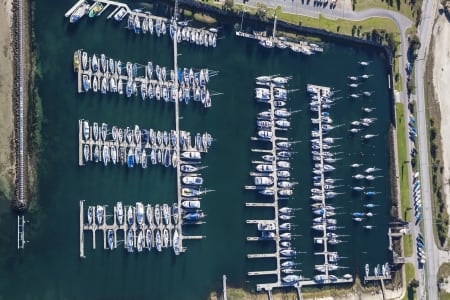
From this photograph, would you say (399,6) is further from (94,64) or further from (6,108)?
(6,108)

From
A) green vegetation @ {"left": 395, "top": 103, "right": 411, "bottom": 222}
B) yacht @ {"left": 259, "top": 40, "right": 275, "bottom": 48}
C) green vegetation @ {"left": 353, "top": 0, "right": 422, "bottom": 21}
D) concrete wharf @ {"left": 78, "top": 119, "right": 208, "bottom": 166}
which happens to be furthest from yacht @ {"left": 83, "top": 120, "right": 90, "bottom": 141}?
green vegetation @ {"left": 395, "top": 103, "right": 411, "bottom": 222}

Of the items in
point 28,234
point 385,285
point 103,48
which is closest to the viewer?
point 28,234

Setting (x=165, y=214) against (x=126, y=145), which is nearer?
(x=126, y=145)

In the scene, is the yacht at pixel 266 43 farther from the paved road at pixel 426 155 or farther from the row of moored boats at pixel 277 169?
the paved road at pixel 426 155

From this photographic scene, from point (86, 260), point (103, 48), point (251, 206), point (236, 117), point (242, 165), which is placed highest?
point (103, 48)

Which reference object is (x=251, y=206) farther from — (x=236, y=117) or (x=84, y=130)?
(x=84, y=130)

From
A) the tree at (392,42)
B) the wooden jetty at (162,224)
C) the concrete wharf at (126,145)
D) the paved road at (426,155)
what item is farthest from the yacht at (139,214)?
the tree at (392,42)

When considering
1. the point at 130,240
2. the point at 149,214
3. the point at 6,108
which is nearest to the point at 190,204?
the point at 149,214

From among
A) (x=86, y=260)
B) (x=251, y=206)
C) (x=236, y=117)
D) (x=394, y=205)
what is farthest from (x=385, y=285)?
(x=86, y=260)
